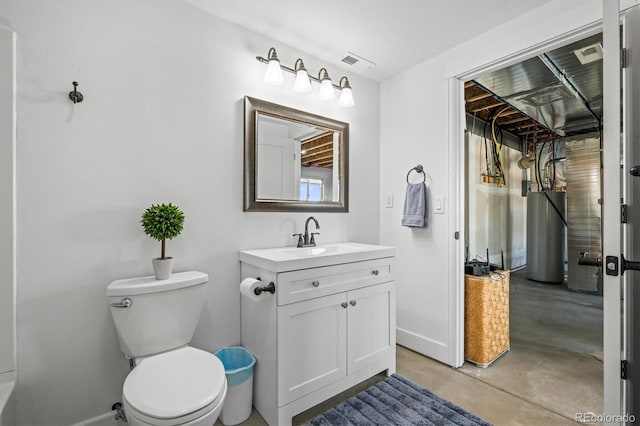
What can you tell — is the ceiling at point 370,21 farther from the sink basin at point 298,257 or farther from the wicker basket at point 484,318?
the wicker basket at point 484,318

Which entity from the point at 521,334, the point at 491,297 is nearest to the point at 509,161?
the point at 521,334

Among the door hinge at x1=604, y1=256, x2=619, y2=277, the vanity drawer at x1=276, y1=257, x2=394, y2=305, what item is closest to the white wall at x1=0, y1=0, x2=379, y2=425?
the vanity drawer at x1=276, y1=257, x2=394, y2=305

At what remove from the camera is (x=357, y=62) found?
2.39 m

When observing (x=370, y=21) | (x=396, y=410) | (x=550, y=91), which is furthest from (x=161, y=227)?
(x=550, y=91)

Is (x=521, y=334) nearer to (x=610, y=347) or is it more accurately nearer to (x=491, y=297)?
(x=491, y=297)

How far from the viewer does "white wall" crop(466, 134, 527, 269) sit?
3857 millimetres

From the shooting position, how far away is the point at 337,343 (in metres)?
1.76

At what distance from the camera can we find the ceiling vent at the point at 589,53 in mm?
2186

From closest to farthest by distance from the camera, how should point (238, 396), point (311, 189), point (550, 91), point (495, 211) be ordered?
1. point (238, 396)
2. point (311, 189)
3. point (550, 91)
4. point (495, 211)

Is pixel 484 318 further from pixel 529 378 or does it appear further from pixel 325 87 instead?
pixel 325 87

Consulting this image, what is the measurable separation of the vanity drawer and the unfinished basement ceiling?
192cm

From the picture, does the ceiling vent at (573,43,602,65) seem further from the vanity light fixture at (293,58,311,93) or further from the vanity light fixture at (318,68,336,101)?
the vanity light fixture at (293,58,311,93)

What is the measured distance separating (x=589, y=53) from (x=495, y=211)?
2772mm

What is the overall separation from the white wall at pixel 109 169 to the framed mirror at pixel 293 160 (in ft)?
0.29
